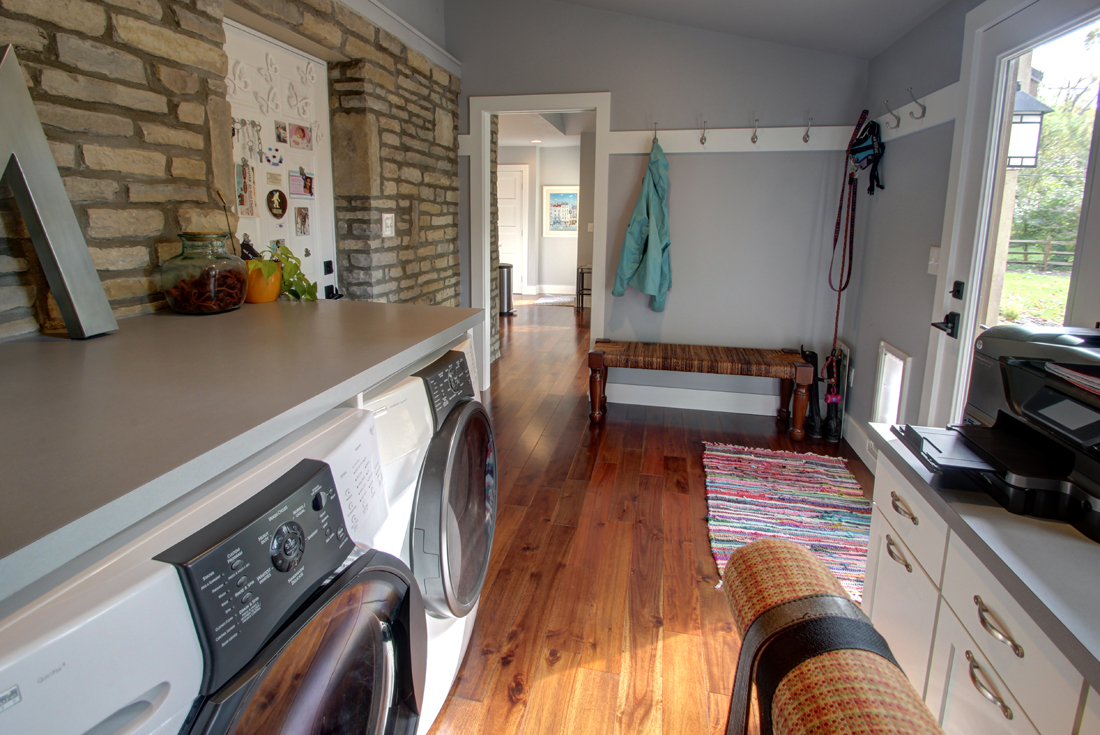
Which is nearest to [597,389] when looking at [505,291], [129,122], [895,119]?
[895,119]

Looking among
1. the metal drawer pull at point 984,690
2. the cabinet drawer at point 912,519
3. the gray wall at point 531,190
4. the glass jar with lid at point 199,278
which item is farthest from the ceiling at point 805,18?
the gray wall at point 531,190

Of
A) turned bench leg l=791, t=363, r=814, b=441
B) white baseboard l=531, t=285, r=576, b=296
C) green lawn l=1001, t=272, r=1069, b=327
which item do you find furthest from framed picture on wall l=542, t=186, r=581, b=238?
green lawn l=1001, t=272, r=1069, b=327

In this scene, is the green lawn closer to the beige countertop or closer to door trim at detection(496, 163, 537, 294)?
the beige countertop

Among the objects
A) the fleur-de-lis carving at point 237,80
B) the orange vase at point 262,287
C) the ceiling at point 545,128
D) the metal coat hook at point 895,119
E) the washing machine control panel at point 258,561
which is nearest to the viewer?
the washing machine control panel at point 258,561

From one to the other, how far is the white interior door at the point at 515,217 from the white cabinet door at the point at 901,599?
8862 mm

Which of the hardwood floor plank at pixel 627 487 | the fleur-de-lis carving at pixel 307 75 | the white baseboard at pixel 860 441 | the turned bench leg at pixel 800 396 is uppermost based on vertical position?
the fleur-de-lis carving at pixel 307 75

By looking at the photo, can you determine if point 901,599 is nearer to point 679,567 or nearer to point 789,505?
point 679,567

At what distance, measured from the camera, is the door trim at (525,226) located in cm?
979

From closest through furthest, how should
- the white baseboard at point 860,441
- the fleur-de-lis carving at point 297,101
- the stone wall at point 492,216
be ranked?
the fleur-de-lis carving at point 297,101 → the white baseboard at point 860,441 → the stone wall at point 492,216

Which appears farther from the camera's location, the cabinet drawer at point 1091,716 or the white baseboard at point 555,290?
the white baseboard at point 555,290

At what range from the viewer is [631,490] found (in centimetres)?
287

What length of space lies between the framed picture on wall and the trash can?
96.5 inches

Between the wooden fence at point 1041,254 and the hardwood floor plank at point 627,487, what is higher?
the wooden fence at point 1041,254

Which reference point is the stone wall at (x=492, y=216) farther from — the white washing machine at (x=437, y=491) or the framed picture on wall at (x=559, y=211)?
the framed picture on wall at (x=559, y=211)
